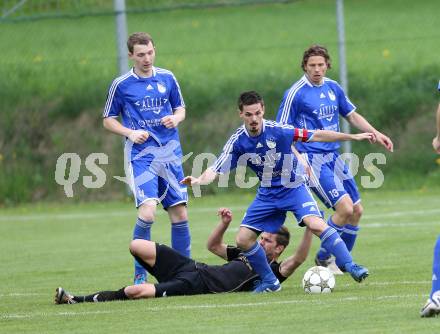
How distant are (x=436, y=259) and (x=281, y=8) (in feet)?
70.6

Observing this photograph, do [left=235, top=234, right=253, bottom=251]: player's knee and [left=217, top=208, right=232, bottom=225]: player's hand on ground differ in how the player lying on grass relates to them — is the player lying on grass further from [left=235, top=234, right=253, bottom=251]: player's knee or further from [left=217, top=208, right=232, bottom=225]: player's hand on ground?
[left=235, top=234, right=253, bottom=251]: player's knee

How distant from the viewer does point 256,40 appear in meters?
27.1

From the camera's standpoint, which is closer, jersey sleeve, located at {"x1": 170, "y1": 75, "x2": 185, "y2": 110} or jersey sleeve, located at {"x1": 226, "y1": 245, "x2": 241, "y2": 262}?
jersey sleeve, located at {"x1": 226, "y1": 245, "x2": 241, "y2": 262}

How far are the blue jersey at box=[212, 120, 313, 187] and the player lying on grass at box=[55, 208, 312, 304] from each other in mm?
454

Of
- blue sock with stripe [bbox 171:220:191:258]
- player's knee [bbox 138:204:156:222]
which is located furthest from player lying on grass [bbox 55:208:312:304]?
blue sock with stripe [bbox 171:220:191:258]

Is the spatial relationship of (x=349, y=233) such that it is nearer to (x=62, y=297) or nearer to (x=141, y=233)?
(x=141, y=233)

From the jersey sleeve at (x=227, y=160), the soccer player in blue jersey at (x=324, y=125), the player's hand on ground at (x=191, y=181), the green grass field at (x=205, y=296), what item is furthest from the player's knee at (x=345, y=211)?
the player's hand on ground at (x=191, y=181)

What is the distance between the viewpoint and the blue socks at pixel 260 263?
9.73m

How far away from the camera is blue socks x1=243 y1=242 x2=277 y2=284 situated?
31.9ft

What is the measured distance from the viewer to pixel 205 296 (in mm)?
9547

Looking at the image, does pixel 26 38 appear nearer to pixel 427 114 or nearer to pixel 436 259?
pixel 427 114

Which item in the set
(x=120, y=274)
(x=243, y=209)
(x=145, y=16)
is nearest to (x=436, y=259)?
(x=120, y=274)

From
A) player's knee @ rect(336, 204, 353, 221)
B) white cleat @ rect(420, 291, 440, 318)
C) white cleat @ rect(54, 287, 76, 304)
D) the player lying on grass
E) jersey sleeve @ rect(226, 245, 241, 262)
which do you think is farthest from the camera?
player's knee @ rect(336, 204, 353, 221)

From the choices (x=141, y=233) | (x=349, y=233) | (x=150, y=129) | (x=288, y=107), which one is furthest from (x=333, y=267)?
(x=150, y=129)
